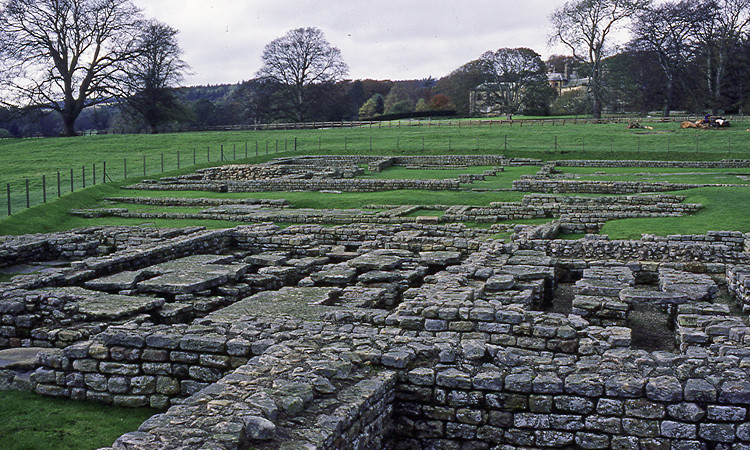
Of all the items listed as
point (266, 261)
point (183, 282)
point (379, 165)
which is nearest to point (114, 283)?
point (183, 282)

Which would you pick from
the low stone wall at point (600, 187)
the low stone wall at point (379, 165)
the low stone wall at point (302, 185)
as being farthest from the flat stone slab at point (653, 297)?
the low stone wall at point (379, 165)

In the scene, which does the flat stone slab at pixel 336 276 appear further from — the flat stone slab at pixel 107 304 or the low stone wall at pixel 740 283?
the low stone wall at pixel 740 283

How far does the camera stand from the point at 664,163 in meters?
36.7

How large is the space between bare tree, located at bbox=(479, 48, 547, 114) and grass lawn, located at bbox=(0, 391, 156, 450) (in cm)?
7260

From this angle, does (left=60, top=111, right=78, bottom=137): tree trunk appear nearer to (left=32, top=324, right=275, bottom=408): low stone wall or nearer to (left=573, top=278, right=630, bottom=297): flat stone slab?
(left=32, top=324, right=275, bottom=408): low stone wall

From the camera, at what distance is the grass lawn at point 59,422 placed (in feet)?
21.4

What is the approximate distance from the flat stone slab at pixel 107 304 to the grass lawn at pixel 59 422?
1988 millimetres

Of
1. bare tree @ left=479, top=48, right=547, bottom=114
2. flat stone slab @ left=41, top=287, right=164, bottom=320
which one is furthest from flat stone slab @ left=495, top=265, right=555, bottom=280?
bare tree @ left=479, top=48, right=547, bottom=114

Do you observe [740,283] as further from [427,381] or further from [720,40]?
[720,40]

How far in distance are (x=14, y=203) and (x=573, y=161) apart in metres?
29.0

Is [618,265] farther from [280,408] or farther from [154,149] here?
[154,149]

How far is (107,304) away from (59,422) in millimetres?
3088

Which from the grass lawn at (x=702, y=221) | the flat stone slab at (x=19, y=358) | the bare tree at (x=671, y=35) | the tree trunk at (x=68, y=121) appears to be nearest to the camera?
the flat stone slab at (x=19, y=358)

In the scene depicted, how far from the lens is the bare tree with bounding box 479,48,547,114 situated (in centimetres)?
7631
